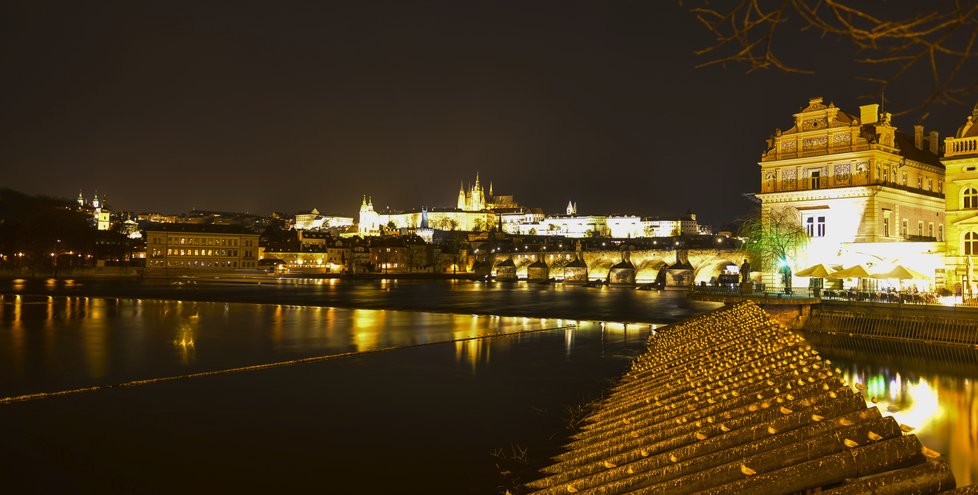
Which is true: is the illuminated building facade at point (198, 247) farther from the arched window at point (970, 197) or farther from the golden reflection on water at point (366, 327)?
the arched window at point (970, 197)

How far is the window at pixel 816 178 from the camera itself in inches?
1482

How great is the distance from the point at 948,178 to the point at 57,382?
3184cm

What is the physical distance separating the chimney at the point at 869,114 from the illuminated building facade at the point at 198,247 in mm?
96505

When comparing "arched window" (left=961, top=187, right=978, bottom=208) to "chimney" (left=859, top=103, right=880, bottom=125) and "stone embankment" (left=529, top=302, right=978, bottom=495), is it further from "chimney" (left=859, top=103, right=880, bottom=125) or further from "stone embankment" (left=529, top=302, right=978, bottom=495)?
"stone embankment" (left=529, top=302, right=978, bottom=495)

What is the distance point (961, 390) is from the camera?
59.5ft

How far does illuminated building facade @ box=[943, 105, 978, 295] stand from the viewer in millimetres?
28406

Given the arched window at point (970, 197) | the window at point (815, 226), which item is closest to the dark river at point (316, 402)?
the arched window at point (970, 197)

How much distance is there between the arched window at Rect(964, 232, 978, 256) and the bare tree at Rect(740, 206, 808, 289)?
343 inches

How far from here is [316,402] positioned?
1642 centimetres

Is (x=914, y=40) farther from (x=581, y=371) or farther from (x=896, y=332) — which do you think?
(x=896, y=332)

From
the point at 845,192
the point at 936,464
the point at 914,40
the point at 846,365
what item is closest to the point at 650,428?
the point at 936,464

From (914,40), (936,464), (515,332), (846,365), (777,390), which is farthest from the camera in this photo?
(515,332)

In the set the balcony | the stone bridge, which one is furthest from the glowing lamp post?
the stone bridge

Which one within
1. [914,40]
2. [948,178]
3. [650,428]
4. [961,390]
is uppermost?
[948,178]
